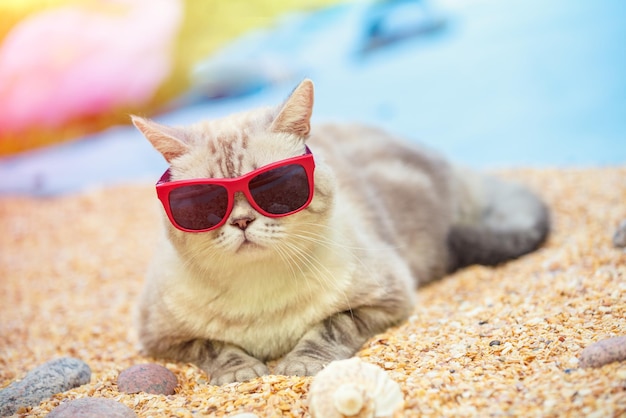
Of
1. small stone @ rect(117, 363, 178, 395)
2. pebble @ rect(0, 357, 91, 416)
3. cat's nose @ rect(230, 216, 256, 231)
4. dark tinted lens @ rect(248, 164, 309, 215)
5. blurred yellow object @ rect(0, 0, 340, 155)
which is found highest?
blurred yellow object @ rect(0, 0, 340, 155)

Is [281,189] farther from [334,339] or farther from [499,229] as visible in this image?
[499,229]

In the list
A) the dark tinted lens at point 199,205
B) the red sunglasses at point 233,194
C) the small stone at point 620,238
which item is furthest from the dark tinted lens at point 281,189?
the small stone at point 620,238

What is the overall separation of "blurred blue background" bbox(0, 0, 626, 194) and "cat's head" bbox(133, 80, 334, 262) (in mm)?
2075

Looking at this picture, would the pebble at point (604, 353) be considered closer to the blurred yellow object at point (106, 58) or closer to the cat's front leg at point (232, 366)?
the cat's front leg at point (232, 366)

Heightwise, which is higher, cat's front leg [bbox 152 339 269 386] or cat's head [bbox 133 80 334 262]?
cat's head [bbox 133 80 334 262]

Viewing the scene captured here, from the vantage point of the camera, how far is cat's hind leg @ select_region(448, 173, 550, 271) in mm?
3334

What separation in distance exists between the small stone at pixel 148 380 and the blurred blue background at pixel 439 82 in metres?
2.47

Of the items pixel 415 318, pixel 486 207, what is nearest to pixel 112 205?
pixel 486 207

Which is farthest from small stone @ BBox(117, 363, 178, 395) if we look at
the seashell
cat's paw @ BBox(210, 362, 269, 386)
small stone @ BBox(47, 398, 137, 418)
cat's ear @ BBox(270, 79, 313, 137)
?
cat's ear @ BBox(270, 79, 313, 137)

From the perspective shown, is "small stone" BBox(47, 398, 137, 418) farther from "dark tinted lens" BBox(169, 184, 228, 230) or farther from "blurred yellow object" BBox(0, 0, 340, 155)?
"blurred yellow object" BBox(0, 0, 340, 155)

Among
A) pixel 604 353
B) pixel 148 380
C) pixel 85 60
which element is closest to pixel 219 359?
pixel 148 380

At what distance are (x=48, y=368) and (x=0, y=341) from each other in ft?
3.72

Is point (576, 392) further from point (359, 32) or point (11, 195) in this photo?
point (11, 195)

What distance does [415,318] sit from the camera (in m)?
2.69
